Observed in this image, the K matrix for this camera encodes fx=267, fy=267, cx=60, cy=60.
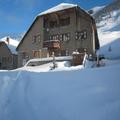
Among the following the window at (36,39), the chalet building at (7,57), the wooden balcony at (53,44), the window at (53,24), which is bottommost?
the chalet building at (7,57)

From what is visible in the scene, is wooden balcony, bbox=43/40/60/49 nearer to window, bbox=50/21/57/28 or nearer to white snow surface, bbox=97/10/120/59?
window, bbox=50/21/57/28

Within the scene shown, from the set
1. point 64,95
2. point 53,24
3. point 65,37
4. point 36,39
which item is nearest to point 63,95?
point 64,95

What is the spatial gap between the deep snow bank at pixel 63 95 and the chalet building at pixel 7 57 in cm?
3517

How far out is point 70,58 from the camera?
24.9 metres

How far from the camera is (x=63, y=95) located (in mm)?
5984

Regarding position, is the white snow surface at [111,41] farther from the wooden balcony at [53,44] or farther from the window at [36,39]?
the window at [36,39]

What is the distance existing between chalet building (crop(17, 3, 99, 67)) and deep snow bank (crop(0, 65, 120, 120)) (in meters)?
23.4

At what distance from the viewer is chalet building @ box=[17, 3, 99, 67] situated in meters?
31.6

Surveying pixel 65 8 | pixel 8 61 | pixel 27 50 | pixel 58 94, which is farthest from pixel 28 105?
pixel 8 61

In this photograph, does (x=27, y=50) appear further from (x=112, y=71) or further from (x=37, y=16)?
(x=112, y=71)

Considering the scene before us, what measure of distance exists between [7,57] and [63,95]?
37850 millimetres

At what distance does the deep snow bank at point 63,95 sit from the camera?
5211mm

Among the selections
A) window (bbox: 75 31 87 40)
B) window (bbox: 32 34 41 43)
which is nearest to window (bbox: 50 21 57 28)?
window (bbox: 32 34 41 43)

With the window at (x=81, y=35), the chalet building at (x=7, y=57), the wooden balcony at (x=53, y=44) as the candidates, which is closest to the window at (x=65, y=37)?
the window at (x=81, y=35)
